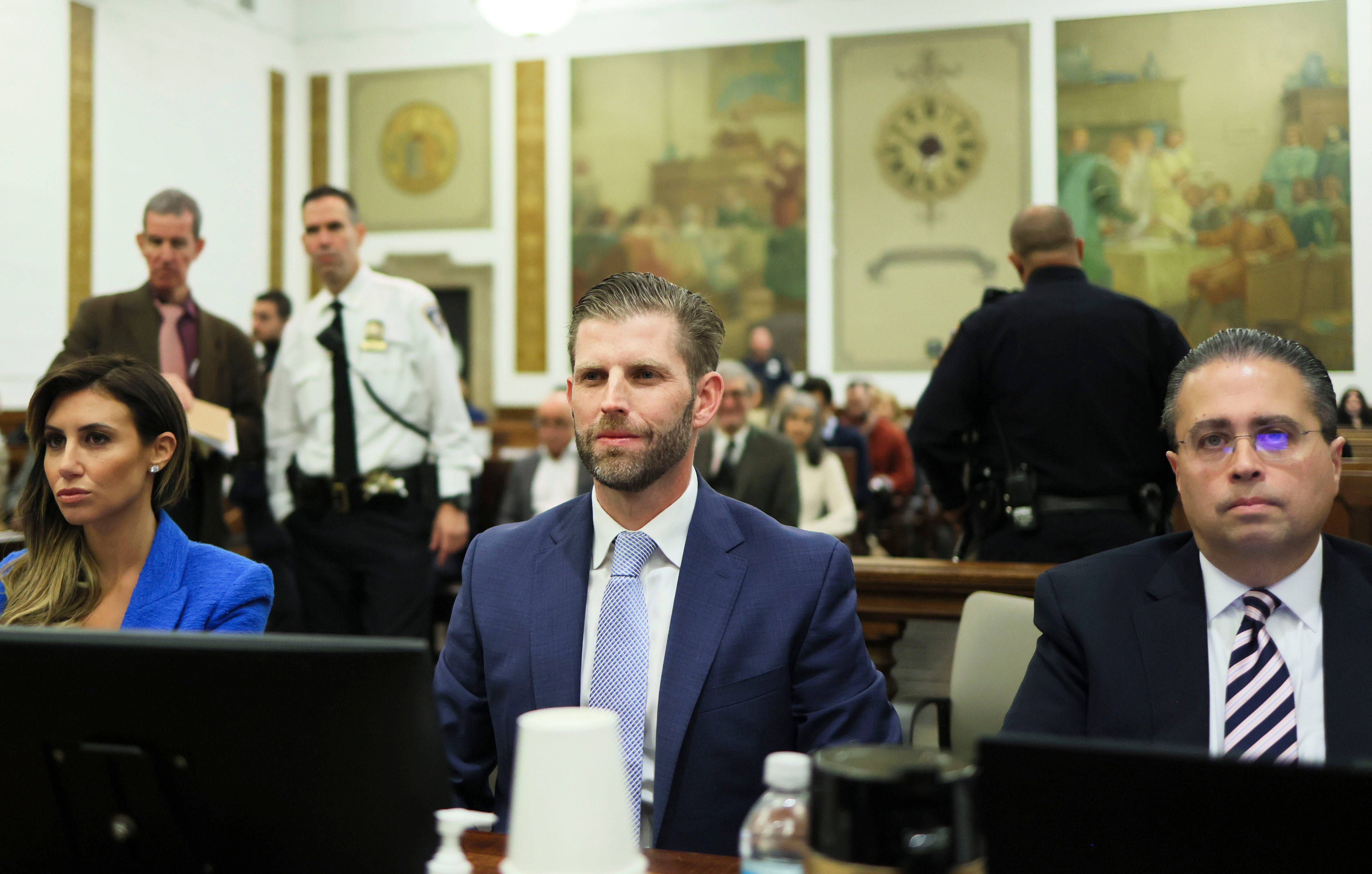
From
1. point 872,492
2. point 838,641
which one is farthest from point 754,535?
point 872,492

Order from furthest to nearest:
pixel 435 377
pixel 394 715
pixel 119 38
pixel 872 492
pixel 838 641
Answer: pixel 119 38
pixel 872 492
pixel 435 377
pixel 838 641
pixel 394 715

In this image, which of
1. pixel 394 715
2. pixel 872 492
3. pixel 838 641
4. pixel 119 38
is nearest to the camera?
pixel 394 715

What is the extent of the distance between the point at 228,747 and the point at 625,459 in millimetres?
911

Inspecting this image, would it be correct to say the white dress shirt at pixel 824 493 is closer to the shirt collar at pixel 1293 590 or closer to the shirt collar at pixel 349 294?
the shirt collar at pixel 349 294

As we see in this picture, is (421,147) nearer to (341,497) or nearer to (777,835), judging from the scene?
(341,497)

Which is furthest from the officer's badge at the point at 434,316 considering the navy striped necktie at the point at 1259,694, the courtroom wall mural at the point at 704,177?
the courtroom wall mural at the point at 704,177

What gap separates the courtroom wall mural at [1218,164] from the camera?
11.9m

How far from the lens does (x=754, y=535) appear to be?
1950 mm

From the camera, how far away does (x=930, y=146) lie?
41.9 feet

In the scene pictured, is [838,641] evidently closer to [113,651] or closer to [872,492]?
[113,651]

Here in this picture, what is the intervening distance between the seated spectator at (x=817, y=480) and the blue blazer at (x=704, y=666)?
4.56 meters

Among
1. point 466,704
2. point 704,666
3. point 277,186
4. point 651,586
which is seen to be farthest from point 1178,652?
point 277,186

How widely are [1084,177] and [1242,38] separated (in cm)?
196

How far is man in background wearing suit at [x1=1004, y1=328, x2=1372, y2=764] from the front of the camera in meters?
1.69
